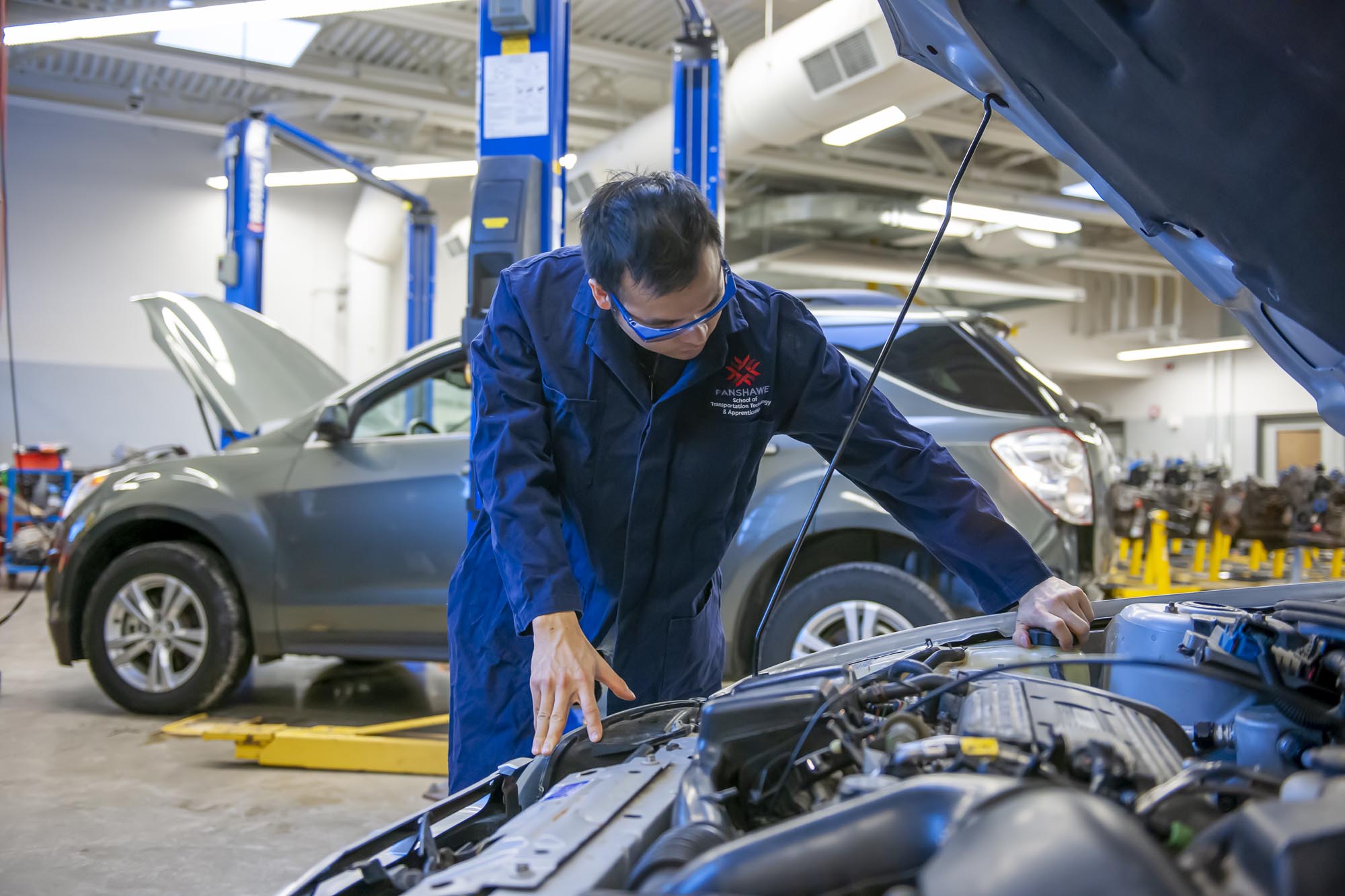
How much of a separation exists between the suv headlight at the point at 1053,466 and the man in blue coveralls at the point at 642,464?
1.56 m

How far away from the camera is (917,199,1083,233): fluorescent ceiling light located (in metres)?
10.2

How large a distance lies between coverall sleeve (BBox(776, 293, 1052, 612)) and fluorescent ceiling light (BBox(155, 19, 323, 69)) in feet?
26.9

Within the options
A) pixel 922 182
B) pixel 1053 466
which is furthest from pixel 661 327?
pixel 922 182

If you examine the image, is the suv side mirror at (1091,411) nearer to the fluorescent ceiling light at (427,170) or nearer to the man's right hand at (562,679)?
the man's right hand at (562,679)

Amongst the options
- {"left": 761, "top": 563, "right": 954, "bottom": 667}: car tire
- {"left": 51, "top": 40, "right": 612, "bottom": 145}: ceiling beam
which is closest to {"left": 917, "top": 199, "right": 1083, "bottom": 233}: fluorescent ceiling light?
{"left": 51, "top": 40, "right": 612, "bottom": 145}: ceiling beam

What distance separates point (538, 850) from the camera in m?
0.96

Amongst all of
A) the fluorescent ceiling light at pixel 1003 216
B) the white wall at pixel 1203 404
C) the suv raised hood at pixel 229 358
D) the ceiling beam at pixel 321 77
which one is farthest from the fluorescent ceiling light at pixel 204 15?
the white wall at pixel 1203 404

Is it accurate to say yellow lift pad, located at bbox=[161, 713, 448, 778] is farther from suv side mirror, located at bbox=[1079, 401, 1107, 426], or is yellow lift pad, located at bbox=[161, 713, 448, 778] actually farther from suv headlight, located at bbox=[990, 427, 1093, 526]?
suv side mirror, located at bbox=[1079, 401, 1107, 426]

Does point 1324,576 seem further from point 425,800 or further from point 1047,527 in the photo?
point 425,800

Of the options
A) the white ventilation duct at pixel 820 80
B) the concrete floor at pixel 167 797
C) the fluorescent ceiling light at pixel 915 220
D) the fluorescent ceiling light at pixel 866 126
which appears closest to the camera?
the concrete floor at pixel 167 797

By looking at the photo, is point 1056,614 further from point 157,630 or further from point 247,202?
point 247,202

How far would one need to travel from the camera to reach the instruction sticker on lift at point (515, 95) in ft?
11.1

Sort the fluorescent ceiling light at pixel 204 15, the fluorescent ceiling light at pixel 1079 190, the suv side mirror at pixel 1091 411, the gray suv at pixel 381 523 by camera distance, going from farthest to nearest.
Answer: the fluorescent ceiling light at pixel 1079 190, the fluorescent ceiling light at pixel 204 15, the suv side mirror at pixel 1091 411, the gray suv at pixel 381 523

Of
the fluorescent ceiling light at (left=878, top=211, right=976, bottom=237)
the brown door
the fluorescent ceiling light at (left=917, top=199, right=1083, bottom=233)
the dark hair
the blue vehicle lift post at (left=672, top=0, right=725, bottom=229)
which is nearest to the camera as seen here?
the dark hair
